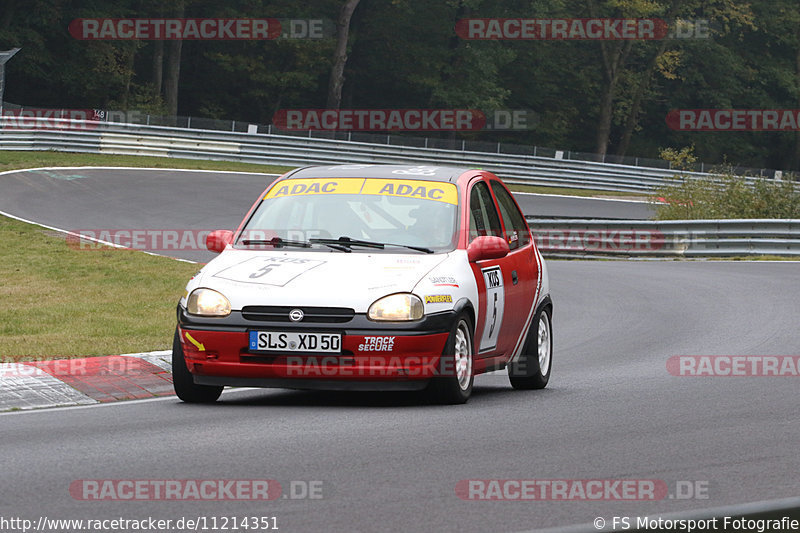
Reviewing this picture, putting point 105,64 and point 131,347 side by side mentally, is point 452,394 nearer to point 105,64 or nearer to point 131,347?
point 131,347

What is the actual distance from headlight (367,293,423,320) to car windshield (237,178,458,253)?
2.58 ft

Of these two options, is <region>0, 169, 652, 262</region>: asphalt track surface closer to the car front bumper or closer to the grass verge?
the grass verge

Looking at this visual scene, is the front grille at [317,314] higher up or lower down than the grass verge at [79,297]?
higher up

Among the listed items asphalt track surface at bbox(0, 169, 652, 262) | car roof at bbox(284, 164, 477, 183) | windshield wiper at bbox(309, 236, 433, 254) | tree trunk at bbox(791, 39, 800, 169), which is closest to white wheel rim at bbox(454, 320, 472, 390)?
windshield wiper at bbox(309, 236, 433, 254)

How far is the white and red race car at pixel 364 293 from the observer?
27.3 ft

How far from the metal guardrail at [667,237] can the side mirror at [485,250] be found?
17.6 m

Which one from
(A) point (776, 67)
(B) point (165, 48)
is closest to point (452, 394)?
(B) point (165, 48)

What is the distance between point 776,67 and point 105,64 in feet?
133

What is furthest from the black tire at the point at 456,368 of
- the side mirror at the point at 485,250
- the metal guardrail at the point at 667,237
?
the metal guardrail at the point at 667,237

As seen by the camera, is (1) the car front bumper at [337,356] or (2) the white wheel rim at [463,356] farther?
(2) the white wheel rim at [463,356]

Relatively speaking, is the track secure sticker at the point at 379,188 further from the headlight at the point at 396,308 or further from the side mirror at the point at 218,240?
the headlight at the point at 396,308

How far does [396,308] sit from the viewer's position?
835 cm

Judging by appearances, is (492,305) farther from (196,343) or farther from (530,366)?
(196,343)

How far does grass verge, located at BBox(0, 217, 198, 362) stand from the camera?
11.6 metres
